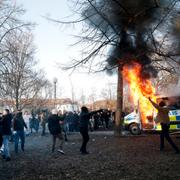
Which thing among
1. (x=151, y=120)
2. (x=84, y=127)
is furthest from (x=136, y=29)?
(x=151, y=120)

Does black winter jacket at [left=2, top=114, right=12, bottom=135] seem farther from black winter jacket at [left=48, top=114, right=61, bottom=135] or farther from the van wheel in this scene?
the van wheel

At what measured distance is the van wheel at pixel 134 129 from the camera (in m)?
23.1

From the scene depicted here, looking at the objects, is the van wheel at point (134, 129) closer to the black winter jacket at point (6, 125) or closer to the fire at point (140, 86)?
the fire at point (140, 86)

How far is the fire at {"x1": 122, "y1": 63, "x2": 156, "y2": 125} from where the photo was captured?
14978mm

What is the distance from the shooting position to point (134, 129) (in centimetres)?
2328

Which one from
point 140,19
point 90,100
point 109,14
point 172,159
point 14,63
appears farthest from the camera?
point 90,100

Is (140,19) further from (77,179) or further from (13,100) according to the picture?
(13,100)

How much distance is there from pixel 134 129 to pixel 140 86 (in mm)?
6396

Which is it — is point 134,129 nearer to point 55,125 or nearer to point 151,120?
point 151,120

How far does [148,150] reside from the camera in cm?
1326

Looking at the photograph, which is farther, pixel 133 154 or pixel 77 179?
pixel 133 154

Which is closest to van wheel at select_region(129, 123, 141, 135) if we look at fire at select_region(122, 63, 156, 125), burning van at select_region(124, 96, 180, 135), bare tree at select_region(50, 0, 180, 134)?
burning van at select_region(124, 96, 180, 135)

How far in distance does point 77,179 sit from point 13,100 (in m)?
25.4

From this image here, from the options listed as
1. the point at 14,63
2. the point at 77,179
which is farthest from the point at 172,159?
the point at 14,63
